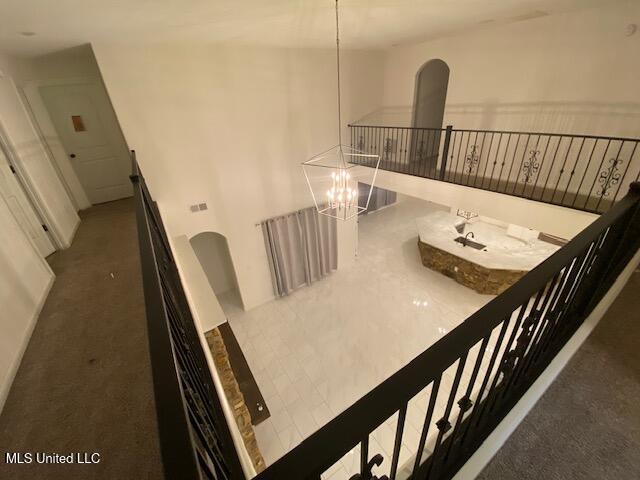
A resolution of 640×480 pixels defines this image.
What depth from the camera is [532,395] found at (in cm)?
154

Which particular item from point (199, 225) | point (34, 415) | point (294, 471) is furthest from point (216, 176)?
point (294, 471)

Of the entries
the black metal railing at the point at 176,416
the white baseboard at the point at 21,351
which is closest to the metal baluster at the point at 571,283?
the black metal railing at the point at 176,416

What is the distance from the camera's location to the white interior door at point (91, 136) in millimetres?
4828

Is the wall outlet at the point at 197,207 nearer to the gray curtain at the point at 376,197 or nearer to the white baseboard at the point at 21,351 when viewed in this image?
the white baseboard at the point at 21,351

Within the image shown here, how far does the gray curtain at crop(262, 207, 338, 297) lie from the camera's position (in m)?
6.31

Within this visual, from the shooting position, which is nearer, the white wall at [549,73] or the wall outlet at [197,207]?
the white wall at [549,73]

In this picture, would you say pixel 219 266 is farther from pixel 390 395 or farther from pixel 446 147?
pixel 390 395

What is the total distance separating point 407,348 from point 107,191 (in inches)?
258

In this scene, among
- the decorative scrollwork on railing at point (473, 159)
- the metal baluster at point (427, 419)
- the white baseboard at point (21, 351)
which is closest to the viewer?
the metal baluster at point (427, 419)

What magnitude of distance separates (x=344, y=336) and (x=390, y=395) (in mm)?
5347

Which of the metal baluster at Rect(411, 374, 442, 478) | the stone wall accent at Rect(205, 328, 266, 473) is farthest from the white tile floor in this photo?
the metal baluster at Rect(411, 374, 442, 478)

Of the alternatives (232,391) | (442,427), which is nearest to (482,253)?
(232,391)

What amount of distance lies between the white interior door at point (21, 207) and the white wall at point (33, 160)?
0.12 m

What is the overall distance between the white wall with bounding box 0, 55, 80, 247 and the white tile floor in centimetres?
353
